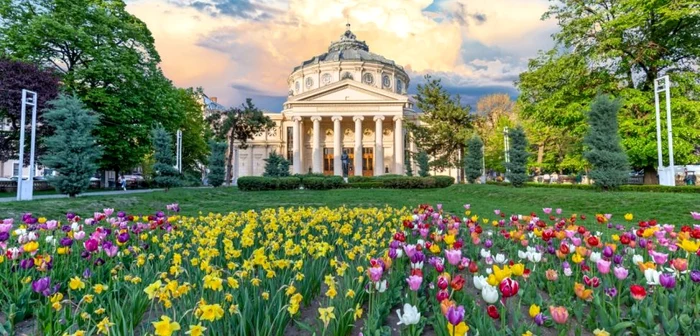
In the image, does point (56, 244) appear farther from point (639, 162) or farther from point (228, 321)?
point (639, 162)


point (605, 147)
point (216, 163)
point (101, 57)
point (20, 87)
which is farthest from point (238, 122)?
point (605, 147)

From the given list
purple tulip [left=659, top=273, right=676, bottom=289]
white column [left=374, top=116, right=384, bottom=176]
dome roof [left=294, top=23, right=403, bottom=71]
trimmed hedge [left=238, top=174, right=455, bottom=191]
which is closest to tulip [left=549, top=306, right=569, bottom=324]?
purple tulip [left=659, top=273, right=676, bottom=289]

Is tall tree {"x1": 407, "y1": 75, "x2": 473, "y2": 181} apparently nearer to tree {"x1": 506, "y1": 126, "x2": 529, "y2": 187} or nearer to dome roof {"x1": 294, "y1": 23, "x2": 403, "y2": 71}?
tree {"x1": 506, "y1": 126, "x2": 529, "y2": 187}

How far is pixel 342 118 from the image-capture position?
43.8 meters

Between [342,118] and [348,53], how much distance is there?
17.3 metres

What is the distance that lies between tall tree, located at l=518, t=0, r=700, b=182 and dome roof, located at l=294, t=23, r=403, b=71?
34974 millimetres

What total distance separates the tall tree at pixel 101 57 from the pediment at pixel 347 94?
20.6 m

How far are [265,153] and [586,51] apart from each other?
139 ft

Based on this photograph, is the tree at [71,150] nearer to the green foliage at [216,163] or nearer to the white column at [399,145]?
the green foliage at [216,163]

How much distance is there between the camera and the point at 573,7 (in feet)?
68.7

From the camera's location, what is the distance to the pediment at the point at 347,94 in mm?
42156

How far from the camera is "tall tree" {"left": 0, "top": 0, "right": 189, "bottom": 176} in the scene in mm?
19625

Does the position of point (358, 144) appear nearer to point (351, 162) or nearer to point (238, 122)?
point (351, 162)

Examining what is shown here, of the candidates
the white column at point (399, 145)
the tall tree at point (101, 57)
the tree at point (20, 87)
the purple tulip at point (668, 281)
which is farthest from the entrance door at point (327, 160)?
the purple tulip at point (668, 281)
